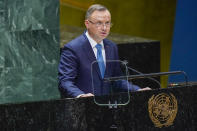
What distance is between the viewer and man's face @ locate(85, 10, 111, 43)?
185 inches

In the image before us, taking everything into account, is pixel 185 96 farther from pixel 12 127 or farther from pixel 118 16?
pixel 118 16

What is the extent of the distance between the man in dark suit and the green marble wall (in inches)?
76.0

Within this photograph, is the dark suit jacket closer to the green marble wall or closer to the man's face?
the man's face

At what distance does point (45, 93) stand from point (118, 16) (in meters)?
2.24

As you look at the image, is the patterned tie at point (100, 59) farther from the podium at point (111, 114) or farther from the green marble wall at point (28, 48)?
the green marble wall at point (28, 48)

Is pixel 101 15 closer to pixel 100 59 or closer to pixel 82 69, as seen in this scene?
pixel 100 59

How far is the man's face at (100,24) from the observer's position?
4.69m

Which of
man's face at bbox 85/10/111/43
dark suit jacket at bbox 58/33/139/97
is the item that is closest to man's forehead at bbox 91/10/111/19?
man's face at bbox 85/10/111/43

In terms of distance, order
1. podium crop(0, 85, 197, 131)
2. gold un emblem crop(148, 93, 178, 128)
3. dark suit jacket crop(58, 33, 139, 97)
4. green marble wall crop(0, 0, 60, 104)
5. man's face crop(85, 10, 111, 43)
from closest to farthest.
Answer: podium crop(0, 85, 197, 131) → gold un emblem crop(148, 93, 178, 128) → dark suit jacket crop(58, 33, 139, 97) → man's face crop(85, 10, 111, 43) → green marble wall crop(0, 0, 60, 104)

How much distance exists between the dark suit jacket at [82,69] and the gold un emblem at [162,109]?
1.70ft

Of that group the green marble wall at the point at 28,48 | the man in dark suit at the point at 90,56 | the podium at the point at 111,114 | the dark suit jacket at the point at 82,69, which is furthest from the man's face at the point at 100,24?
the green marble wall at the point at 28,48

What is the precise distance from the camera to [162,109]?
399 cm

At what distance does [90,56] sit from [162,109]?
98cm

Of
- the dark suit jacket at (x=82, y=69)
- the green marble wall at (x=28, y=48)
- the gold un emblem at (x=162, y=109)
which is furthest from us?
the green marble wall at (x=28, y=48)
